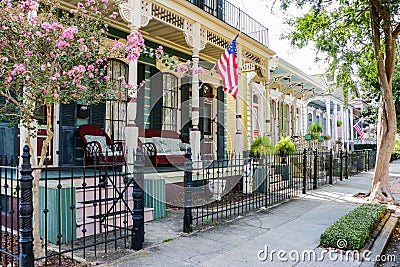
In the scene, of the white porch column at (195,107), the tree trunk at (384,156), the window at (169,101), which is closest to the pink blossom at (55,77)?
the white porch column at (195,107)

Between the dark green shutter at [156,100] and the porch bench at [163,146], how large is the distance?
29 cm

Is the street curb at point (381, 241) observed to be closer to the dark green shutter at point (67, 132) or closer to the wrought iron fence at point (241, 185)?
the wrought iron fence at point (241, 185)

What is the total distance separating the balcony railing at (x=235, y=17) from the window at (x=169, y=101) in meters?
2.34

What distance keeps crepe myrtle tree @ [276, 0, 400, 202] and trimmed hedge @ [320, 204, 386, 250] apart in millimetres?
3367

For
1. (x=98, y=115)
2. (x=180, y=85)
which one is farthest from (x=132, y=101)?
(x=180, y=85)

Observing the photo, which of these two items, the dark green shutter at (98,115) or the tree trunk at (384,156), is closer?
the dark green shutter at (98,115)

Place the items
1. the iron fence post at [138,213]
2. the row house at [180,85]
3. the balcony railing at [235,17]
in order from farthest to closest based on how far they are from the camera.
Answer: the balcony railing at [235,17] → the row house at [180,85] → the iron fence post at [138,213]

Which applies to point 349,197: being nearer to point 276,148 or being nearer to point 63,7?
point 276,148

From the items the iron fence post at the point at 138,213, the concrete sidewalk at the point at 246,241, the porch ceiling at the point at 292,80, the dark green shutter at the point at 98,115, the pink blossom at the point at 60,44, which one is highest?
the porch ceiling at the point at 292,80

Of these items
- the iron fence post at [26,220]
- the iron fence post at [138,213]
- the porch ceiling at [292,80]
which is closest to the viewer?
the iron fence post at [26,220]

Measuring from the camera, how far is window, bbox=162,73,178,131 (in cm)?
992

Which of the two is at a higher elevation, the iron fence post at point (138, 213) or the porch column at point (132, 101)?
the porch column at point (132, 101)

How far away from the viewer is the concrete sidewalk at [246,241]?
4.21 m

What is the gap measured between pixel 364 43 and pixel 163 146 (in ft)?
→ 22.5
